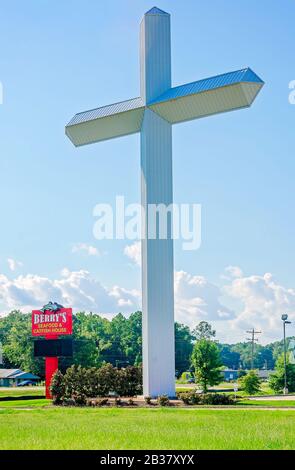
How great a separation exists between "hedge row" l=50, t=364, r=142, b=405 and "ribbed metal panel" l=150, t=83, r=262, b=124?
53.6ft

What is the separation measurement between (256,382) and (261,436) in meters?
38.0

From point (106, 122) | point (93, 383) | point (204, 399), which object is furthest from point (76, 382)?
point (106, 122)

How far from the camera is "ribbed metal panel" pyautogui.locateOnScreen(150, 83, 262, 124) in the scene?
112 feet

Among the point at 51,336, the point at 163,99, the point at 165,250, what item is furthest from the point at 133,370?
the point at 163,99

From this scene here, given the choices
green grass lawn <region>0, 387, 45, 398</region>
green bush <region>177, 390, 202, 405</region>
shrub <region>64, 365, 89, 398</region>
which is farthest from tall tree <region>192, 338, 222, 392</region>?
green bush <region>177, 390, 202, 405</region>

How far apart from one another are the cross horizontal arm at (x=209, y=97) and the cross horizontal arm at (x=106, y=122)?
1395mm

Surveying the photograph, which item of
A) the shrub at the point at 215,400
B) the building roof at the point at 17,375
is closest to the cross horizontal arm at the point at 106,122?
the shrub at the point at 215,400

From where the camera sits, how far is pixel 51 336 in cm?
4609

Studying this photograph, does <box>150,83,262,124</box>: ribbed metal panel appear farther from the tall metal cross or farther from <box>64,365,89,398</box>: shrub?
<box>64,365,89,398</box>: shrub

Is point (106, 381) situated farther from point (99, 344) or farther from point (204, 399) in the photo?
point (99, 344)

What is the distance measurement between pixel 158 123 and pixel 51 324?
1720 centimetres

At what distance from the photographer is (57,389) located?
37.3m

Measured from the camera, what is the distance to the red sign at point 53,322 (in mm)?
45438

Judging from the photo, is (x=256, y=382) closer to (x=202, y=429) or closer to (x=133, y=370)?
(x=133, y=370)
